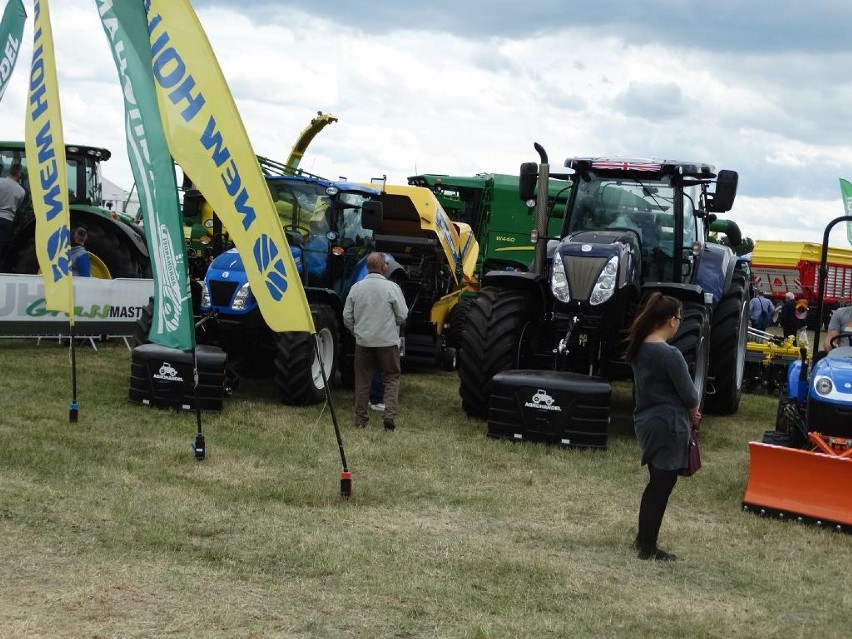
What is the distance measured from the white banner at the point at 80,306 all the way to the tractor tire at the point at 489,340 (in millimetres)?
5030

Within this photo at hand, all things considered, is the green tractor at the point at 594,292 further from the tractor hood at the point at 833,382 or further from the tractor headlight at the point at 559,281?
the tractor hood at the point at 833,382

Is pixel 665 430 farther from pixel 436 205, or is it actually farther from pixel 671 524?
pixel 436 205

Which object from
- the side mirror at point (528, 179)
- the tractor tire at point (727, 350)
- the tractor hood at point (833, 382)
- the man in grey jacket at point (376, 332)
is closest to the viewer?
the tractor hood at point (833, 382)

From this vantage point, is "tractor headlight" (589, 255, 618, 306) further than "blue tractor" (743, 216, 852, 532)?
Yes

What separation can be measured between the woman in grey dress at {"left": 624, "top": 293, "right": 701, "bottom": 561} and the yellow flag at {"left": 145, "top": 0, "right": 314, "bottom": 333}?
7.07ft

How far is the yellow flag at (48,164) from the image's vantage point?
870 cm

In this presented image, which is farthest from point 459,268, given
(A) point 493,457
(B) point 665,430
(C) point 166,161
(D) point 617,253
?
(B) point 665,430

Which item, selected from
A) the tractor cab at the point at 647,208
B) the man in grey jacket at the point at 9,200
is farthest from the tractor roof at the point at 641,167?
the man in grey jacket at the point at 9,200

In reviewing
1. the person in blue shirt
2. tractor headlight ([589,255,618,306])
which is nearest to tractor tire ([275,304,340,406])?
tractor headlight ([589,255,618,306])

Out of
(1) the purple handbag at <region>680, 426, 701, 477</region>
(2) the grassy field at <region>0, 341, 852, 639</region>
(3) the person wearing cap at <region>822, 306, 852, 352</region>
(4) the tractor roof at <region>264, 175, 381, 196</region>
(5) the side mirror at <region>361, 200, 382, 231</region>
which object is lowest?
(2) the grassy field at <region>0, 341, 852, 639</region>

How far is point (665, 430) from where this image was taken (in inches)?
226

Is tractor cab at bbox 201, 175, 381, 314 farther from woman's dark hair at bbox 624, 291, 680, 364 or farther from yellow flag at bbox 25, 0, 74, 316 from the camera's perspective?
woman's dark hair at bbox 624, 291, 680, 364

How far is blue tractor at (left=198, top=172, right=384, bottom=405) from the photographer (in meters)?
9.95

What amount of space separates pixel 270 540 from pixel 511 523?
1.53m
